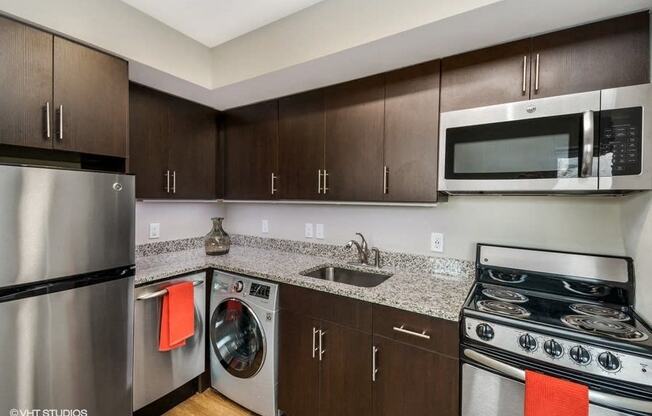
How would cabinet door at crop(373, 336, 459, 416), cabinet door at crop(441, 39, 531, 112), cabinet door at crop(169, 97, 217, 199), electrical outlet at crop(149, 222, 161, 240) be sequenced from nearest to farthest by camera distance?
1. cabinet door at crop(373, 336, 459, 416)
2. cabinet door at crop(441, 39, 531, 112)
3. cabinet door at crop(169, 97, 217, 199)
4. electrical outlet at crop(149, 222, 161, 240)

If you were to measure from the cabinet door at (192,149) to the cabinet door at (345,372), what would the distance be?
155 centimetres

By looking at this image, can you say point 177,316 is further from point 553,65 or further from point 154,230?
point 553,65

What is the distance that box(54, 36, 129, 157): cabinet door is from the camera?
1.42 m

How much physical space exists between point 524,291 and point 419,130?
1.07 metres

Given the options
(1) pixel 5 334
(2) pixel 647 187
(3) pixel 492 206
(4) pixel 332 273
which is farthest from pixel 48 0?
(2) pixel 647 187

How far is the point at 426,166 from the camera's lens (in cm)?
166

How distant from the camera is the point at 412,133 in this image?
5.57ft

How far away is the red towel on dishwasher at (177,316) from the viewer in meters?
1.82

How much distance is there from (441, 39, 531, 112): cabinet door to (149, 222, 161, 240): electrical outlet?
235cm

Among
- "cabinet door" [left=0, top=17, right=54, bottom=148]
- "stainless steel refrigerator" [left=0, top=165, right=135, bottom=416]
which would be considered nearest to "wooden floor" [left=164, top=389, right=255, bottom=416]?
"stainless steel refrigerator" [left=0, top=165, right=135, bottom=416]

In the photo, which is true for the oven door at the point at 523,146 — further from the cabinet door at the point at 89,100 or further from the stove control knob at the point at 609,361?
the cabinet door at the point at 89,100

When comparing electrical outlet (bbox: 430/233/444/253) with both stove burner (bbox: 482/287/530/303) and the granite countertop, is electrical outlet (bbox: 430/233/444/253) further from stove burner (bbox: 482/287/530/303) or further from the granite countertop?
stove burner (bbox: 482/287/530/303)

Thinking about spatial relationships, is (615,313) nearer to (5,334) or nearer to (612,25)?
(612,25)

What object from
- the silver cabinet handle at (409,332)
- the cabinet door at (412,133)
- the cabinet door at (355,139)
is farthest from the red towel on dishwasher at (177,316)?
the cabinet door at (412,133)
